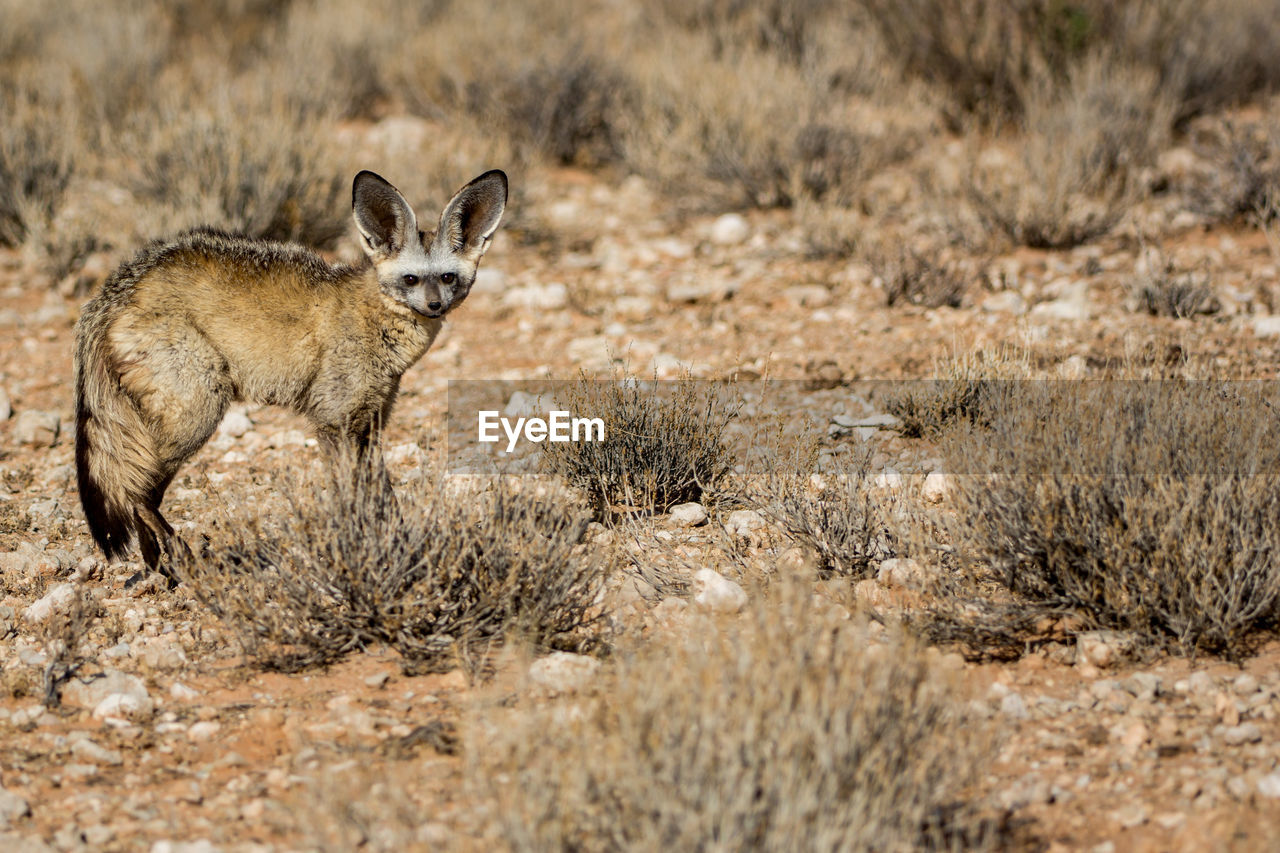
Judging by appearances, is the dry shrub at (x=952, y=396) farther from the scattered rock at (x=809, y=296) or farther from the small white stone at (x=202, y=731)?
the small white stone at (x=202, y=731)

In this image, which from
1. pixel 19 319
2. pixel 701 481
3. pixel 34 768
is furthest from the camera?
pixel 19 319

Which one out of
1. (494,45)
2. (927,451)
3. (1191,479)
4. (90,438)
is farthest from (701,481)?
(494,45)

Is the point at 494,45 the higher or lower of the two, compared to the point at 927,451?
higher

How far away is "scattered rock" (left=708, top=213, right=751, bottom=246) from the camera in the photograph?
30.5 ft

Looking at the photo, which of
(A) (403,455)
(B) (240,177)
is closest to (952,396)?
(A) (403,455)

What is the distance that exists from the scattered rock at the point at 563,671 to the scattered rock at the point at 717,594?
591 millimetres

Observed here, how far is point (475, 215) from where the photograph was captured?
561 centimetres

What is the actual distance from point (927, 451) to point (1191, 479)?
78.3 inches

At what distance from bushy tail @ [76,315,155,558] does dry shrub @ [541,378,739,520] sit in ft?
6.02

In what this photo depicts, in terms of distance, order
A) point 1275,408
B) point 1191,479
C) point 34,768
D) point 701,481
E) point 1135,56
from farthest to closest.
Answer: point 1135,56 < point 701,481 < point 1275,408 < point 1191,479 < point 34,768

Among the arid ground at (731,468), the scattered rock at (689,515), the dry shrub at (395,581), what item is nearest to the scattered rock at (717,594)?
the arid ground at (731,468)

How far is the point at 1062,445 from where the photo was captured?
4289 millimetres

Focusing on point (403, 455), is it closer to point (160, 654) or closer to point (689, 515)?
point (689, 515)

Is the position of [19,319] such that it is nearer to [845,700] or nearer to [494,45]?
[494,45]
